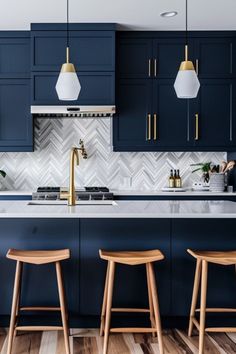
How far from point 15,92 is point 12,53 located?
1.35 feet

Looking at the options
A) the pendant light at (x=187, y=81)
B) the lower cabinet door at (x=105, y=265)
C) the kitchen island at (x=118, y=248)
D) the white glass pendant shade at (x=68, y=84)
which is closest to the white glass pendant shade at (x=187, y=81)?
the pendant light at (x=187, y=81)

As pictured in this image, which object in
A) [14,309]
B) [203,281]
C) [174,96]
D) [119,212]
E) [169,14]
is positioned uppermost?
[169,14]

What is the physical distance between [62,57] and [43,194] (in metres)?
1.44

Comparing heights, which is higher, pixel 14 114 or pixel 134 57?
pixel 134 57

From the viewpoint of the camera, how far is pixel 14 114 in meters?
4.46

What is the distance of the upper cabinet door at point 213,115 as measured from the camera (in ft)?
14.8

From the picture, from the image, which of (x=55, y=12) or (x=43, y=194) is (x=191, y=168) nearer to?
(x=43, y=194)

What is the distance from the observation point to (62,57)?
435 centimetres

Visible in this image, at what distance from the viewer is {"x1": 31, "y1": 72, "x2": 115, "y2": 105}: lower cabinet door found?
4348 millimetres

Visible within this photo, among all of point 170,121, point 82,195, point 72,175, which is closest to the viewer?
point 72,175

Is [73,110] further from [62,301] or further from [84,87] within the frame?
[62,301]

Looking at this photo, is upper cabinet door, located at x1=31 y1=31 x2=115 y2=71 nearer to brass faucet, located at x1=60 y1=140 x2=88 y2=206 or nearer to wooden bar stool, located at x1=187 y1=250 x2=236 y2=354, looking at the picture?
brass faucet, located at x1=60 y1=140 x2=88 y2=206

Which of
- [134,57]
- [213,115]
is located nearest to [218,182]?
[213,115]

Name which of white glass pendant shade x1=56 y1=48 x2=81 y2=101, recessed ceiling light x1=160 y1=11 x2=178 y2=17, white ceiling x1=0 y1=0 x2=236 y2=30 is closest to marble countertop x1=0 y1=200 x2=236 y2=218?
white glass pendant shade x1=56 y1=48 x2=81 y2=101
